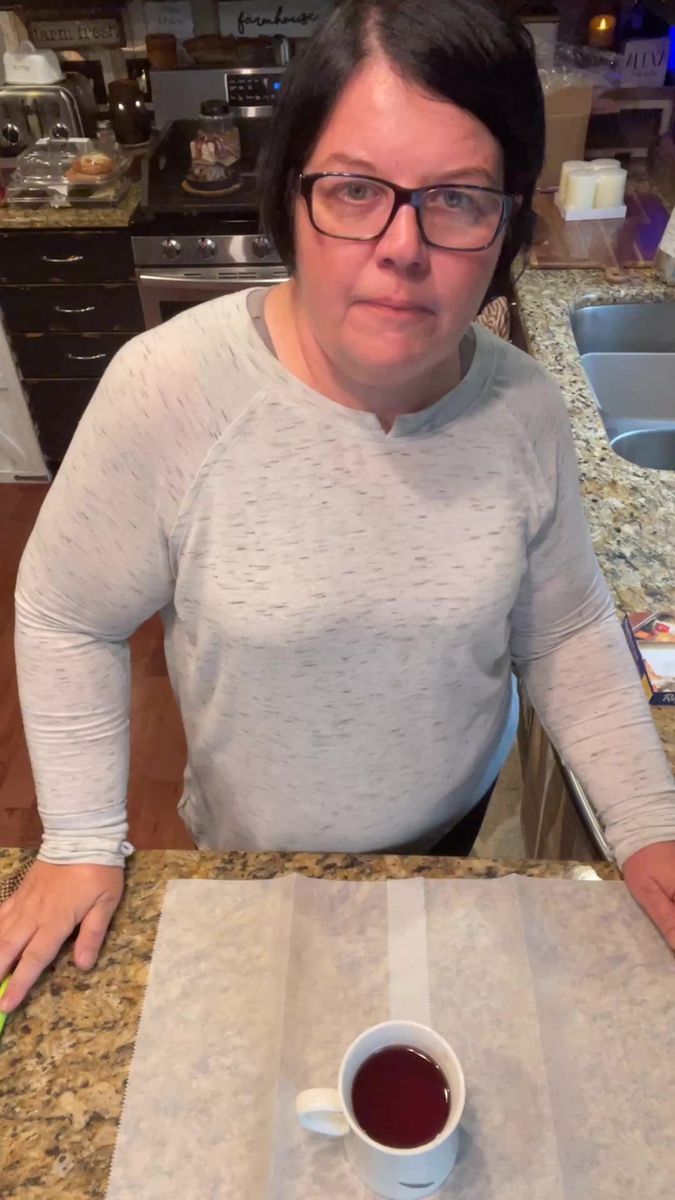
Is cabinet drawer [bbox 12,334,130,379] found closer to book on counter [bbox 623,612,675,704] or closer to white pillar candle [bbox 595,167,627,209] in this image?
white pillar candle [bbox 595,167,627,209]

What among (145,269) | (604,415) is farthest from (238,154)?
(604,415)

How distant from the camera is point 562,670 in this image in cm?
88

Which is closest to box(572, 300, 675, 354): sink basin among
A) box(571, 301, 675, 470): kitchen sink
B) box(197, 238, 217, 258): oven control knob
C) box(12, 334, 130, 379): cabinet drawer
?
box(571, 301, 675, 470): kitchen sink

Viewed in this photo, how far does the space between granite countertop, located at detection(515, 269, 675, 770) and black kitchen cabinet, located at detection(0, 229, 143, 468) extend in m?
1.36

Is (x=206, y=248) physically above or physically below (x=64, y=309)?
above

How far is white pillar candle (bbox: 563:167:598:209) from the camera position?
2.13 meters

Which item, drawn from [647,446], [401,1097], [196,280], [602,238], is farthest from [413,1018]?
[196,280]

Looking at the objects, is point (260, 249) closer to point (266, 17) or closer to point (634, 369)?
point (266, 17)

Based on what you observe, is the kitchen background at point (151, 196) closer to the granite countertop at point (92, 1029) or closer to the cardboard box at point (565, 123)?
the cardboard box at point (565, 123)

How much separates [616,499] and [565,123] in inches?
59.0

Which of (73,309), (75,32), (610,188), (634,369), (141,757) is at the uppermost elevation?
(75,32)

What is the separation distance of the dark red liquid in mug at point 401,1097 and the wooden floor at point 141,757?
1347 mm

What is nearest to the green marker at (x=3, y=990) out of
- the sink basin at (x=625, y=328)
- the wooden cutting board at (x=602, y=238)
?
the sink basin at (x=625, y=328)

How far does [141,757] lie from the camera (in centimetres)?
216
